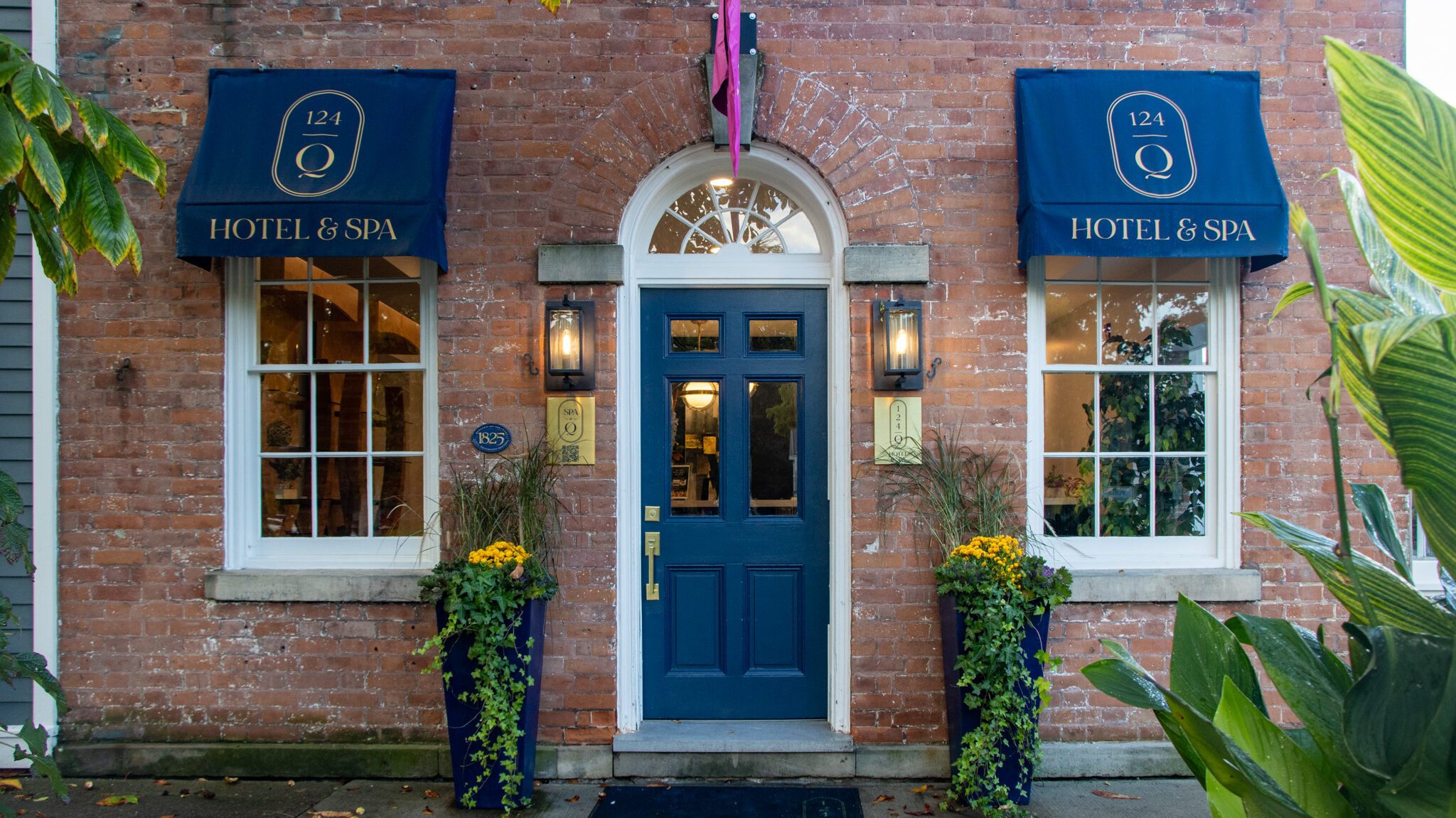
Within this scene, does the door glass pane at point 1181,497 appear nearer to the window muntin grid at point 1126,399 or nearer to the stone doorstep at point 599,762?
the window muntin grid at point 1126,399

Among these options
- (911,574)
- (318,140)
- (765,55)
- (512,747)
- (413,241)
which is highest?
(765,55)

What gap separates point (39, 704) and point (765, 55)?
5066 millimetres

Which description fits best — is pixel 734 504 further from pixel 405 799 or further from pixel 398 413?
pixel 405 799

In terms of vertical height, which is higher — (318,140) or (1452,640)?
(318,140)

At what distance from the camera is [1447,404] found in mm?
748

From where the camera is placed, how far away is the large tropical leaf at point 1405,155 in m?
0.73

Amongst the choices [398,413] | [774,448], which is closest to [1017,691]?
[774,448]

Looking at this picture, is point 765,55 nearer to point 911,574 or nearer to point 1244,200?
point 1244,200

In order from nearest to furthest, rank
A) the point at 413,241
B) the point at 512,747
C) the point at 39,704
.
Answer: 1. the point at 512,747
2. the point at 413,241
3. the point at 39,704

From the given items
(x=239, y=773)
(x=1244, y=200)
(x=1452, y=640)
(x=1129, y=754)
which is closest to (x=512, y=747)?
(x=239, y=773)

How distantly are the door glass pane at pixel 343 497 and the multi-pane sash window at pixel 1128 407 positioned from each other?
3.70 m

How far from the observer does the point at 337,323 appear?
13.6ft

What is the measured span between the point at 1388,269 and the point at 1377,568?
1.17ft

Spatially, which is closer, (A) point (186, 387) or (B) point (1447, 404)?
(B) point (1447, 404)
